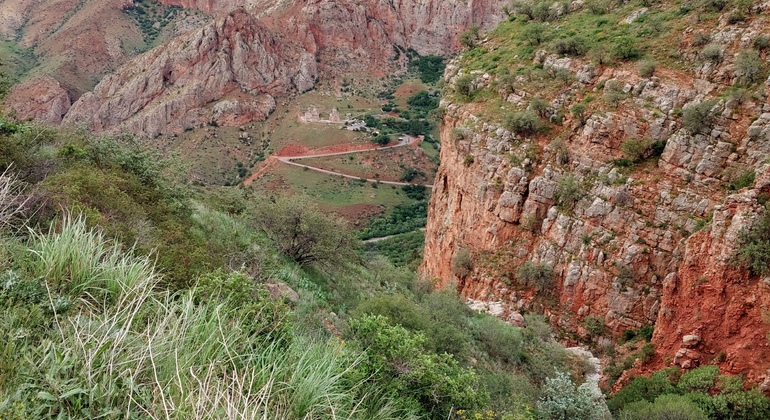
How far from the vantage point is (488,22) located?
127 m

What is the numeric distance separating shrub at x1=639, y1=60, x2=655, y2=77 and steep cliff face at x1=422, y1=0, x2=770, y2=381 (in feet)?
0.33

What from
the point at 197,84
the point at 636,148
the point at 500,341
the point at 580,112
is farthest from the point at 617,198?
the point at 197,84

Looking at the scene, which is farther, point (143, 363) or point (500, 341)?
point (500, 341)

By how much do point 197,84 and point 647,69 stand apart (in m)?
82.6

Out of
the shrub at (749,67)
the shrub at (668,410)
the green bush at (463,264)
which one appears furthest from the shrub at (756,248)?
the green bush at (463,264)

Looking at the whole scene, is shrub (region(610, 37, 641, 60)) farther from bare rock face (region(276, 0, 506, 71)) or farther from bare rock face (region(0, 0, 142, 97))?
bare rock face (region(0, 0, 142, 97))

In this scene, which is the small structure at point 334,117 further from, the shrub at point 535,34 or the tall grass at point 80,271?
the tall grass at point 80,271

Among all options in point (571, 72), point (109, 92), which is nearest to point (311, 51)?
point (109, 92)

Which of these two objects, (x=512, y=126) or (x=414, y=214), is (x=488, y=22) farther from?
(x=512, y=126)

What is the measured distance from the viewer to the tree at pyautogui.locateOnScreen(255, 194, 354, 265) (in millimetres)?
13305

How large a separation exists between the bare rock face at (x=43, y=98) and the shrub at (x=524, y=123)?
81.9m

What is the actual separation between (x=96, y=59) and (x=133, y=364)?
375 feet

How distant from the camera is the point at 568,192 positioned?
61.4 feet

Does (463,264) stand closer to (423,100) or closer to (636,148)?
(636,148)
